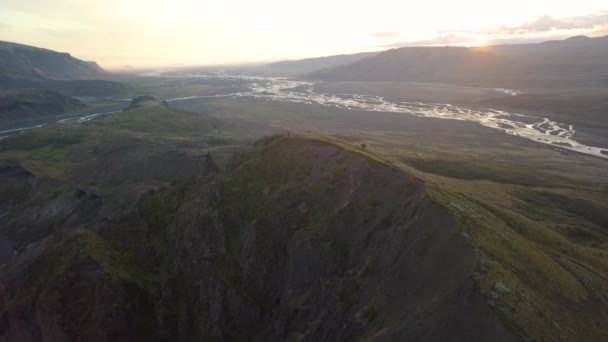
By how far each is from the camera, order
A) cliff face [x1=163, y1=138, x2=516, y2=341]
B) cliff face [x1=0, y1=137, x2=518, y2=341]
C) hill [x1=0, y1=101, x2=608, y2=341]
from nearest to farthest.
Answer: hill [x1=0, y1=101, x2=608, y2=341], cliff face [x1=163, y1=138, x2=516, y2=341], cliff face [x1=0, y1=137, x2=518, y2=341]

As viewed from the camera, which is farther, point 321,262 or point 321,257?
point 321,257

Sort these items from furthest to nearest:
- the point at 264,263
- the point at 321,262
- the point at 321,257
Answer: the point at 264,263 < the point at 321,257 < the point at 321,262

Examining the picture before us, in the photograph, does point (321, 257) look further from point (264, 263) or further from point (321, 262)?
point (264, 263)

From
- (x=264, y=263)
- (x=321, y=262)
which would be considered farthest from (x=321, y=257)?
(x=264, y=263)

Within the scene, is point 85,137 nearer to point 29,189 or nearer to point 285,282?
point 29,189

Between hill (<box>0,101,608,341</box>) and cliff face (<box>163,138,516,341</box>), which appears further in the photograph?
cliff face (<box>163,138,516,341</box>)

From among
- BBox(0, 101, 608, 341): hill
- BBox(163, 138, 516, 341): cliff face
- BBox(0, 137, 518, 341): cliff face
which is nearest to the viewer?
BBox(0, 101, 608, 341): hill

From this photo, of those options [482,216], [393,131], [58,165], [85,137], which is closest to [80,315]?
[482,216]
